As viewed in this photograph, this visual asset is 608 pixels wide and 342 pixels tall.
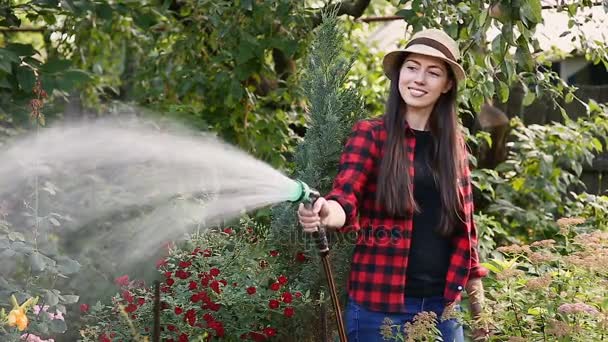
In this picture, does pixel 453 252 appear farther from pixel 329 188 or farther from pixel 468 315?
pixel 329 188

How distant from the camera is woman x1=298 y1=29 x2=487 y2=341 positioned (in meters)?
2.61

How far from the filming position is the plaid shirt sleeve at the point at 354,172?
8.30ft

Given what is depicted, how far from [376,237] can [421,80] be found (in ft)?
1.53

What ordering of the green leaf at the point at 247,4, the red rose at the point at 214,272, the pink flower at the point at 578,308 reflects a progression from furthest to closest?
the green leaf at the point at 247,4, the red rose at the point at 214,272, the pink flower at the point at 578,308

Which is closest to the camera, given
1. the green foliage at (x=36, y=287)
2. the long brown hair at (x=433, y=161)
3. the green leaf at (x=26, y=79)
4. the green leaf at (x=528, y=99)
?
the long brown hair at (x=433, y=161)

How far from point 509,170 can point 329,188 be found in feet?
7.66

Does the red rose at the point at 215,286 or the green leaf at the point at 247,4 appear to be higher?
the green leaf at the point at 247,4

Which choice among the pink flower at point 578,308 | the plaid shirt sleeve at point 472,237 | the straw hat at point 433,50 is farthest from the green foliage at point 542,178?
the pink flower at point 578,308

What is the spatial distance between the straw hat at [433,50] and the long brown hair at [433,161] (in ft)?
0.09

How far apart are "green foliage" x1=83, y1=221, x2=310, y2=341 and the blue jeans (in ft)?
1.09

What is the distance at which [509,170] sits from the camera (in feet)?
17.1

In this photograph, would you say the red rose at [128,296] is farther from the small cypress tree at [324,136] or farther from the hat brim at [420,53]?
the hat brim at [420,53]

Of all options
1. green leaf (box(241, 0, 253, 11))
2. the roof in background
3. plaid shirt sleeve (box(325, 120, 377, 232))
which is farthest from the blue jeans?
green leaf (box(241, 0, 253, 11))

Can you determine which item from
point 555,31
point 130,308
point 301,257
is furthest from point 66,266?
point 555,31
